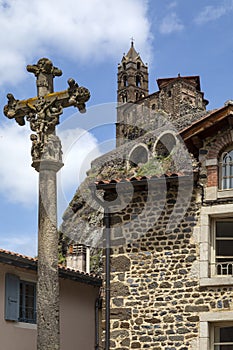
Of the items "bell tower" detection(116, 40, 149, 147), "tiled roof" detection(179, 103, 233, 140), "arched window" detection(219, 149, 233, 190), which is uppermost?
"bell tower" detection(116, 40, 149, 147)

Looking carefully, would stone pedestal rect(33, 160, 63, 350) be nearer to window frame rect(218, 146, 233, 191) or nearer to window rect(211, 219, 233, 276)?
window rect(211, 219, 233, 276)

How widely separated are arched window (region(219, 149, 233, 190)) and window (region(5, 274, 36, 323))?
17.1 ft

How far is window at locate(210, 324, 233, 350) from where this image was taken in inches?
548

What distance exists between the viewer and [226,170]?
1481cm

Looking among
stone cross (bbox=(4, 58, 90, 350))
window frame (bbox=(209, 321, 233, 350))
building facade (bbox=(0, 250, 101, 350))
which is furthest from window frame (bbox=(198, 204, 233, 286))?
stone cross (bbox=(4, 58, 90, 350))

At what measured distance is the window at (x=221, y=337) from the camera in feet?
45.7

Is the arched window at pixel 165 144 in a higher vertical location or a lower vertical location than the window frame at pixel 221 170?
higher

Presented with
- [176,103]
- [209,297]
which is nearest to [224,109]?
[209,297]

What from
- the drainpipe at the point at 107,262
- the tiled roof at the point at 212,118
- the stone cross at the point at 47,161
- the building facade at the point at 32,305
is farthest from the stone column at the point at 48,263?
the building facade at the point at 32,305

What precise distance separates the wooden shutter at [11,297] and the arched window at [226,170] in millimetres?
5186

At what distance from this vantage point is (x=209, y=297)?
45.6ft

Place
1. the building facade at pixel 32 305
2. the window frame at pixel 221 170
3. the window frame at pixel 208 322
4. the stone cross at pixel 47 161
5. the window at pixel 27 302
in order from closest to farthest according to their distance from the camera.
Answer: the stone cross at pixel 47 161, the window frame at pixel 208 322, the window frame at pixel 221 170, the building facade at pixel 32 305, the window at pixel 27 302

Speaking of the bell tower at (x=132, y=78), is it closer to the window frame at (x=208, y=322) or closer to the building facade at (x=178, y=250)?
the building facade at (x=178, y=250)

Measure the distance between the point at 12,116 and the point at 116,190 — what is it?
5547mm
